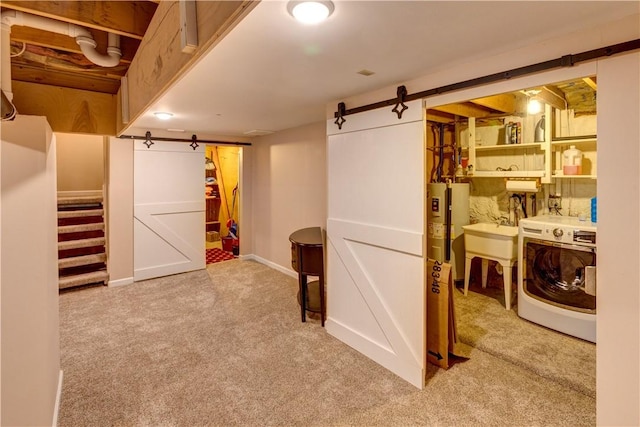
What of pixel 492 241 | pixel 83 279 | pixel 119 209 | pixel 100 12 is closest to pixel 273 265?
pixel 119 209

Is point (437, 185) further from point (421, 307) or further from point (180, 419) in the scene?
point (180, 419)

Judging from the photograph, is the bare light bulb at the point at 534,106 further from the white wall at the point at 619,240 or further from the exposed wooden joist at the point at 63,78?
the exposed wooden joist at the point at 63,78

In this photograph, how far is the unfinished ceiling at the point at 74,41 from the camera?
6.08 ft

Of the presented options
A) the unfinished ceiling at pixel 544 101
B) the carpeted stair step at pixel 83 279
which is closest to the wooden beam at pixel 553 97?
the unfinished ceiling at pixel 544 101

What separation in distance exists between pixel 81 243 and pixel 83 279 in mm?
614

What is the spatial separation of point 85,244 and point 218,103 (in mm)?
3266

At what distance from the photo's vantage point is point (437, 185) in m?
4.05

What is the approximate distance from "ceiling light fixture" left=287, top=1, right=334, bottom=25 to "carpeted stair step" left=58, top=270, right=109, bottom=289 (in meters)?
4.45

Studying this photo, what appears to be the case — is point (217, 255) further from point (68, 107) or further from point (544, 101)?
point (544, 101)

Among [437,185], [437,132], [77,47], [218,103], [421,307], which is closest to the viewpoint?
[421,307]

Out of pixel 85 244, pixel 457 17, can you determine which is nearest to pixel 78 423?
pixel 457 17

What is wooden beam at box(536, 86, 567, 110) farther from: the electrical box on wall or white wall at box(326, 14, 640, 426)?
white wall at box(326, 14, 640, 426)

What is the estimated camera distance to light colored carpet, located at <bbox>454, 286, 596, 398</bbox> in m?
2.33

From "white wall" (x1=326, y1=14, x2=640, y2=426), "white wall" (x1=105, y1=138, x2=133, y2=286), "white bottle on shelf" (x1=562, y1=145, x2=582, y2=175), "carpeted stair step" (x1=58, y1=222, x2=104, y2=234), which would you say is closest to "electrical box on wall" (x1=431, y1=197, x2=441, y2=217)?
"white bottle on shelf" (x1=562, y1=145, x2=582, y2=175)
